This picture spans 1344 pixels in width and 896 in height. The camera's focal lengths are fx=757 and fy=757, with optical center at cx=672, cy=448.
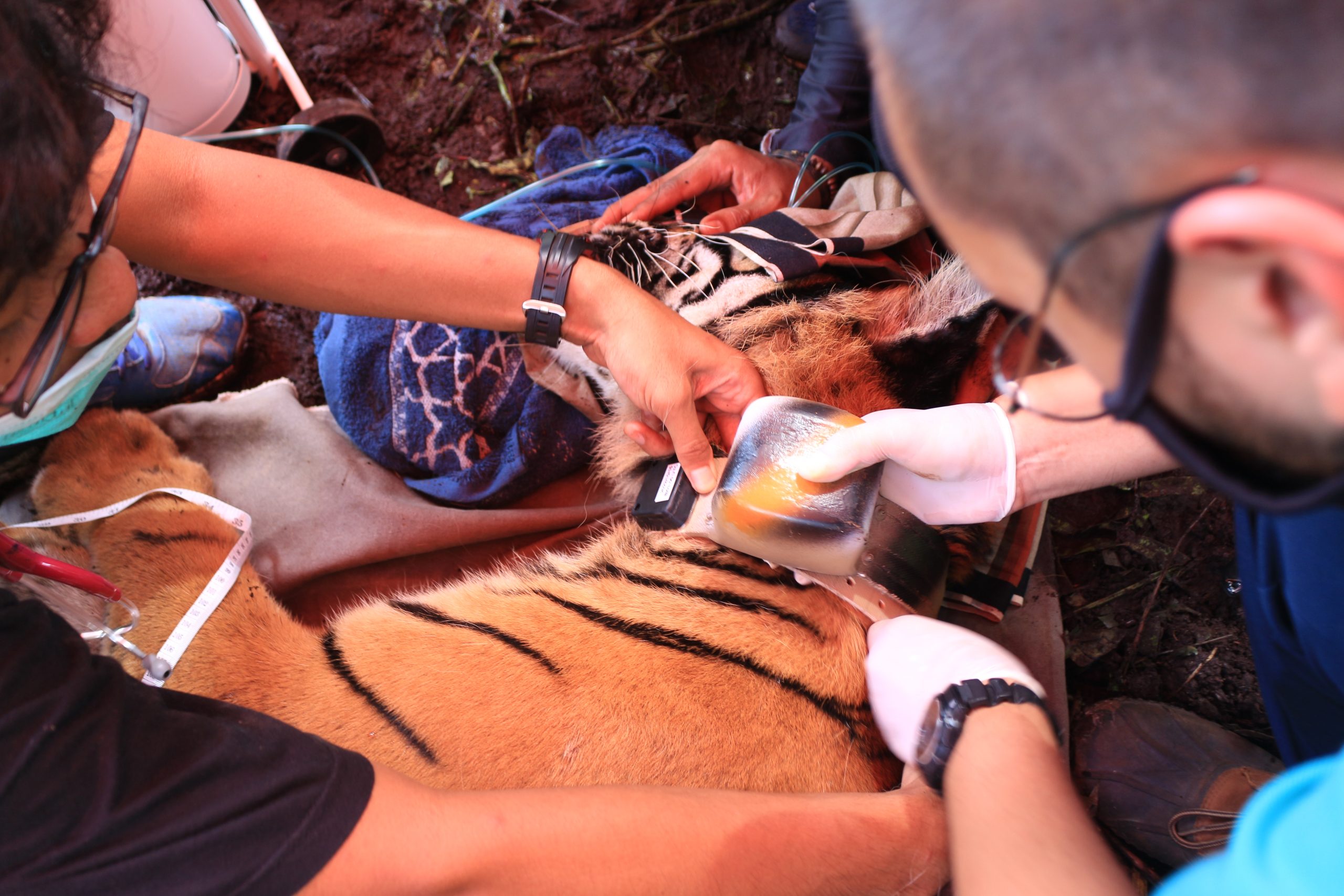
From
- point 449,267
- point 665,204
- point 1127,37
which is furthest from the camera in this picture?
point 665,204

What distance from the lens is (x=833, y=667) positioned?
149cm

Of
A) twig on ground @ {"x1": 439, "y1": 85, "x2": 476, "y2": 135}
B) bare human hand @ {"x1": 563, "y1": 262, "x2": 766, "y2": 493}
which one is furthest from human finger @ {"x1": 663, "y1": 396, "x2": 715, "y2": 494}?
twig on ground @ {"x1": 439, "y1": 85, "x2": 476, "y2": 135}

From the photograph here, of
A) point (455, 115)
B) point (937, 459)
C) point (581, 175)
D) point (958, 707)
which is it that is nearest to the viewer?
point (958, 707)

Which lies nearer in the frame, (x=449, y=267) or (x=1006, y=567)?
(x=449, y=267)

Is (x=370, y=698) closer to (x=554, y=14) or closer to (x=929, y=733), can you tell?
(x=929, y=733)

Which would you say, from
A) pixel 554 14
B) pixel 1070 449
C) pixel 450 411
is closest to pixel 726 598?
pixel 1070 449

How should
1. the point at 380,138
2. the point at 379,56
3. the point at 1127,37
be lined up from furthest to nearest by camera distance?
the point at 379,56 → the point at 380,138 → the point at 1127,37

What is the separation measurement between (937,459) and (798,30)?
1938mm

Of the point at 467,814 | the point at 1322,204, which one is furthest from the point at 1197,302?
the point at 467,814

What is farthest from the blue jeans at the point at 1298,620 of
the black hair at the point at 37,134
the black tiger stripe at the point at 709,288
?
the black hair at the point at 37,134

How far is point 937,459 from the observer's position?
1353mm

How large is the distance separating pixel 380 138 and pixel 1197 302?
253 cm

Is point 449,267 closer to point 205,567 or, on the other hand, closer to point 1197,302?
point 205,567

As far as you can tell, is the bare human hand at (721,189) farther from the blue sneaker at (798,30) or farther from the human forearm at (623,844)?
the human forearm at (623,844)
